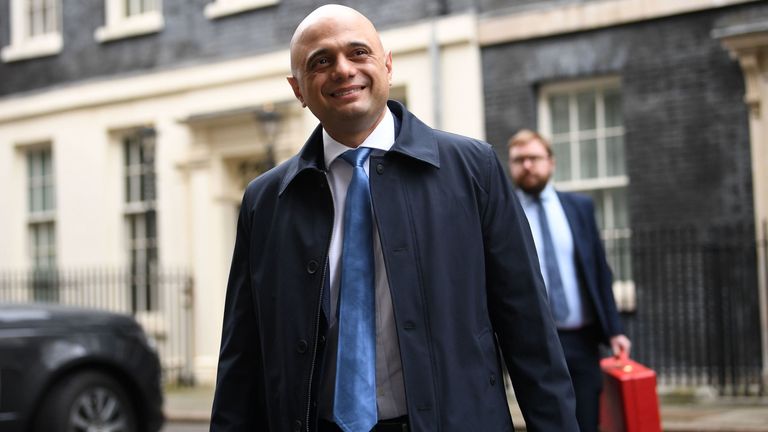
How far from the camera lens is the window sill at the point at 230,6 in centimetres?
1686

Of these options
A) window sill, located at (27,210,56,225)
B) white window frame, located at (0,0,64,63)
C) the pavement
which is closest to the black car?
the pavement

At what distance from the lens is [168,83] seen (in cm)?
1784

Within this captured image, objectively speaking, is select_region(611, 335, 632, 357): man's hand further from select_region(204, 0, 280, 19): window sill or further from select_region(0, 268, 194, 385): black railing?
select_region(0, 268, 194, 385): black railing

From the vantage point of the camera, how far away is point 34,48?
19438 millimetres

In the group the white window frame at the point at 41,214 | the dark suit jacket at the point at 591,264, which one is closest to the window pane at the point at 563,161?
the dark suit jacket at the point at 591,264

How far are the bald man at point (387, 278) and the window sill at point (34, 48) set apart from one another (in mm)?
16794

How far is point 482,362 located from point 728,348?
10.3 metres

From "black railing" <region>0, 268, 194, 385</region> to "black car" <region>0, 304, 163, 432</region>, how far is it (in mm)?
7444

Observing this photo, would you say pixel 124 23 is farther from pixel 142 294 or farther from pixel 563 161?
pixel 563 161

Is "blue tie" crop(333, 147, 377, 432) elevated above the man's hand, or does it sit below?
above

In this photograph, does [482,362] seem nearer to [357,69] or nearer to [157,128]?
[357,69]

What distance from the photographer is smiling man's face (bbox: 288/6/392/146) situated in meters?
3.05

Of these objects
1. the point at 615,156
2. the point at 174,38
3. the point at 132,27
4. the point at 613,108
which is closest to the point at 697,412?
the point at 615,156

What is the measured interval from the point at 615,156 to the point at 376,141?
11.0 metres
